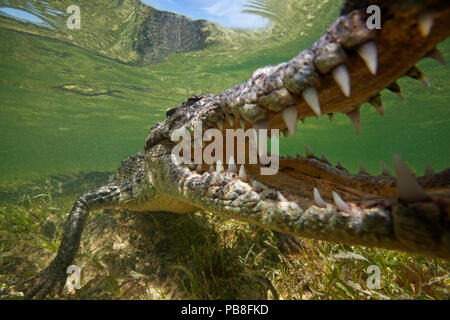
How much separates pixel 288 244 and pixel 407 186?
2.17 metres

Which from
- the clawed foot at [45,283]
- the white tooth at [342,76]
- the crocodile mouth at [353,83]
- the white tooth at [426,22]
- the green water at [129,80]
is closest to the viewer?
the white tooth at [426,22]

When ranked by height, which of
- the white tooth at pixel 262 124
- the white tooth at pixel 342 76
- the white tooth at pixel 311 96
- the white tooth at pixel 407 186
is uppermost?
the white tooth at pixel 342 76

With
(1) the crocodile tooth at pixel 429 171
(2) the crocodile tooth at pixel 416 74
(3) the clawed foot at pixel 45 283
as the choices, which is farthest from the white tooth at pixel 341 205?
(3) the clawed foot at pixel 45 283

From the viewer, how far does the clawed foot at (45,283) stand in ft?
7.96

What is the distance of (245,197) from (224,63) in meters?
11.3

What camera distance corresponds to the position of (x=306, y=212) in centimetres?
140

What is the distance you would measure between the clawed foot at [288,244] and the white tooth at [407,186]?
6.80ft

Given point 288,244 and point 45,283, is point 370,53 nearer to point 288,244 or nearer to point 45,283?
point 288,244

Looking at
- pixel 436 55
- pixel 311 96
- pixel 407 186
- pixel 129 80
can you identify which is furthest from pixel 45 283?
pixel 129 80

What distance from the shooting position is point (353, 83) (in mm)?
1418

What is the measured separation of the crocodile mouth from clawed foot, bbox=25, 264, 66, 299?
2.44m

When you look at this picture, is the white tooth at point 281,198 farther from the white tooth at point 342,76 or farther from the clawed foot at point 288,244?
the clawed foot at point 288,244
